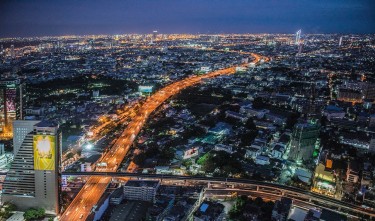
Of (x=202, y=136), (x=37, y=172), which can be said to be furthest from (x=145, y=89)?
(x=37, y=172)

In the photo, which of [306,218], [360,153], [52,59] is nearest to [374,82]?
[360,153]

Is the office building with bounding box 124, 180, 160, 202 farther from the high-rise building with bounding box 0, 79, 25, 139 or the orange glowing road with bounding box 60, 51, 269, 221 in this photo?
the high-rise building with bounding box 0, 79, 25, 139

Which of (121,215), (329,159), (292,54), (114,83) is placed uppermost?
(292,54)

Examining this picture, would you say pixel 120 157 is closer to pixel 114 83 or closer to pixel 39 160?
pixel 39 160

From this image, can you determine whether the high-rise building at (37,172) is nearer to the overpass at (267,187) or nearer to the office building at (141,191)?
the overpass at (267,187)

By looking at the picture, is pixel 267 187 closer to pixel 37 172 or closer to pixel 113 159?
pixel 113 159

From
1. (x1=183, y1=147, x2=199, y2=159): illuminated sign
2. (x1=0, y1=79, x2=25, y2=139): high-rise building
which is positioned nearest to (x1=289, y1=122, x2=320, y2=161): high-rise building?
(x1=183, y1=147, x2=199, y2=159): illuminated sign
